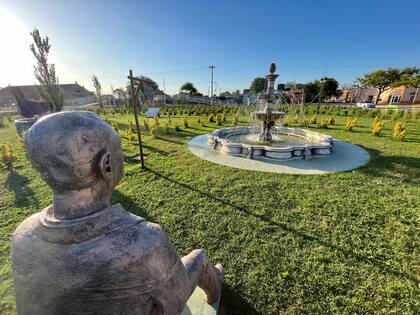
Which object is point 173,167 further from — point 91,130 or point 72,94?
point 72,94

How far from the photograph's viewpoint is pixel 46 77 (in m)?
20.0

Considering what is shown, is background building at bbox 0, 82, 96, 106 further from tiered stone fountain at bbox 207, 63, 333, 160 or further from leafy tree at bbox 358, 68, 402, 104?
leafy tree at bbox 358, 68, 402, 104

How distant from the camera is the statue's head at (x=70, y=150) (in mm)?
902

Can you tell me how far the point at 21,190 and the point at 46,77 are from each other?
804 inches

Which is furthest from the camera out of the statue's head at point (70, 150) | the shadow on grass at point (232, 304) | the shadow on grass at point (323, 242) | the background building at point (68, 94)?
the background building at point (68, 94)

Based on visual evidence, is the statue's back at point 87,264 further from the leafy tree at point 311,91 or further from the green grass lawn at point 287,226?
the leafy tree at point 311,91

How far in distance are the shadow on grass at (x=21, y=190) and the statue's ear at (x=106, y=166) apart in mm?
4780

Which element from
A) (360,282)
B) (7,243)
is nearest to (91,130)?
(360,282)

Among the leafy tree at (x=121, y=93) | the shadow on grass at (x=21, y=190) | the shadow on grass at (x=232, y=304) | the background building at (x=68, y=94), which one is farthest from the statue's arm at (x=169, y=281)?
the background building at (x=68, y=94)

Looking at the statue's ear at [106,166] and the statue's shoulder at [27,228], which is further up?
the statue's ear at [106,166]

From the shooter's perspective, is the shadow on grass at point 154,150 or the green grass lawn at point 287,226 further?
the shadow on grass at point 154,150

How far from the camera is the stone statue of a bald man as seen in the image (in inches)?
35.9

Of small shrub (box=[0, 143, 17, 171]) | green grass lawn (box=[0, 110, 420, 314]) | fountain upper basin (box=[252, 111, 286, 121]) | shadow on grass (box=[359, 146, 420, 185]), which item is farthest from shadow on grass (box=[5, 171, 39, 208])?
shadow on grass (box=[359, 146, 420, 185])

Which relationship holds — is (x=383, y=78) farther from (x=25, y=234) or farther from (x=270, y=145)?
(x=25, y=234)
